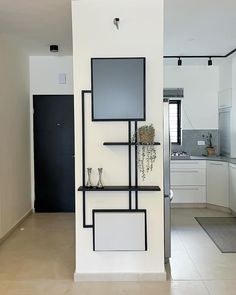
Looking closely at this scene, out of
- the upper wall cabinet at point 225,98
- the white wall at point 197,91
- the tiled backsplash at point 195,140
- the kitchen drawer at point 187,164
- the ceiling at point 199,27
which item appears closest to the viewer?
the ceiling at point 199,27

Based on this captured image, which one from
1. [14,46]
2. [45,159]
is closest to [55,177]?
[45,159]

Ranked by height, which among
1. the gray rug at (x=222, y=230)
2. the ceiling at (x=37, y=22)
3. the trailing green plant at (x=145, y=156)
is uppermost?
the ceiling at (x=37, y=22)

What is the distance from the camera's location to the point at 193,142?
7250mm

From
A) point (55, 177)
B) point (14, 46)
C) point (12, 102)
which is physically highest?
point (14, 46)

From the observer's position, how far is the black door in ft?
20.5

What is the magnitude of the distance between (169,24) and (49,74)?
8.33ft

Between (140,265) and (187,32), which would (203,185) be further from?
(140,265)

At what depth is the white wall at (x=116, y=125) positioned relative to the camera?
3359 millimetres

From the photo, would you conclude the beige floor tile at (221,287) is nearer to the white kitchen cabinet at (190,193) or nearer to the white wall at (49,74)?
the white kitchen cabinet at (190,193)

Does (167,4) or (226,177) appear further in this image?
(226,177)

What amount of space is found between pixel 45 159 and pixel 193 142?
2.97 meters

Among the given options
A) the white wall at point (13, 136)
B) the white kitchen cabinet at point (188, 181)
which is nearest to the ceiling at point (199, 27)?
the white kitchen cabinet at point (188, 181)

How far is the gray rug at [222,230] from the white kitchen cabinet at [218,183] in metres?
0.53

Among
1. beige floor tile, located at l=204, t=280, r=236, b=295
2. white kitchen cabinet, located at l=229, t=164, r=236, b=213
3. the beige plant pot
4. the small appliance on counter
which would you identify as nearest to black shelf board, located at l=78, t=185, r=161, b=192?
the beige plant pot
